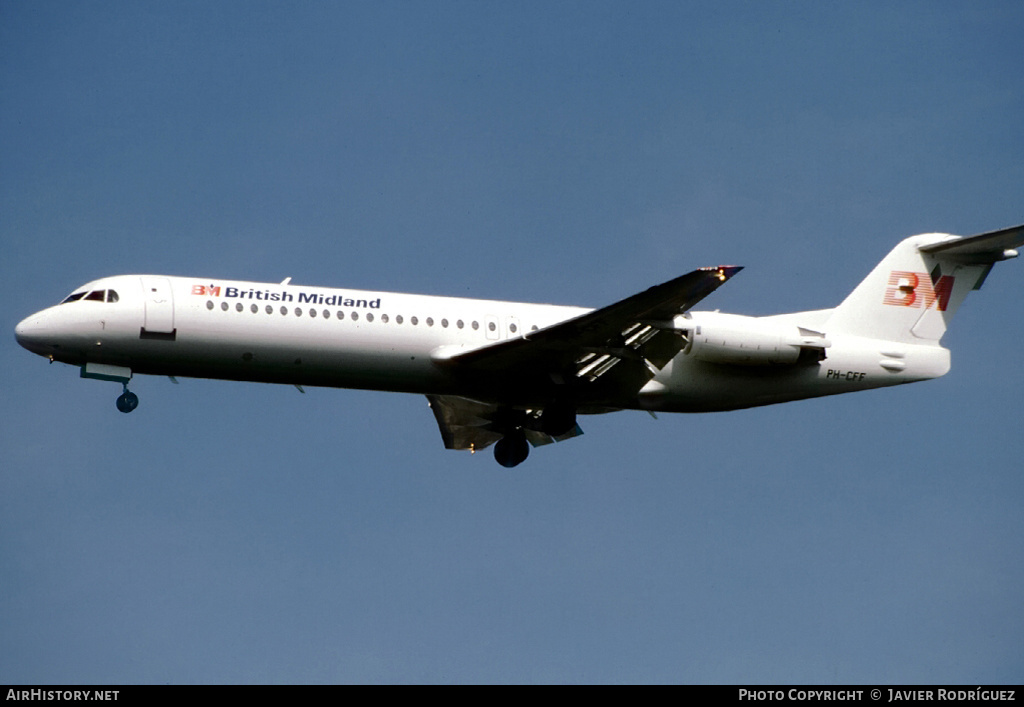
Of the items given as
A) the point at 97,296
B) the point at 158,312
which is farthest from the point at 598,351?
the point at 97,296

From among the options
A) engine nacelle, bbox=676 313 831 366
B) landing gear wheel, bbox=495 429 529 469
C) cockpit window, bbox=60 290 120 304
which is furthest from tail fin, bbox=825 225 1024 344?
cockpit window, bbox=60 290 120 304

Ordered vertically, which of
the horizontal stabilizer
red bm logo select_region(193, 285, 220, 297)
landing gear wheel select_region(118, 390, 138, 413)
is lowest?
landing gear wheel select_region(118, 390, 138, 413)

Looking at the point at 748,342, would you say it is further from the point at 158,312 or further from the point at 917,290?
the point at 158,312

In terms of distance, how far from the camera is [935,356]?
3038 cm

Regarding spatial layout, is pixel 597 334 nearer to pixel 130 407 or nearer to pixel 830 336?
pixel 830 336

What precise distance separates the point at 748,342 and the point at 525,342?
467 centimetres

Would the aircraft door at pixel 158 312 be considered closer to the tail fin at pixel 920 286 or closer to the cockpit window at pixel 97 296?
the cockpit window at pixel 97 296

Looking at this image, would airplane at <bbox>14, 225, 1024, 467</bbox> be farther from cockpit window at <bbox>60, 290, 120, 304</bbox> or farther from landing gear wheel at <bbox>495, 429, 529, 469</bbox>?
landing gear wheel at <bbox>495, 429, 529, 469</bbox>

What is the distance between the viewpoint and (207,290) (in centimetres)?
2711

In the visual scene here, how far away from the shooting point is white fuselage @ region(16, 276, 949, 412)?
87.6ft

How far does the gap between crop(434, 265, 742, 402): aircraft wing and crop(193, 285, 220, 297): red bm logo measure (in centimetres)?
439

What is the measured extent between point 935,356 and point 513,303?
9158 mm

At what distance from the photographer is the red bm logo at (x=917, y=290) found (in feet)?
101
